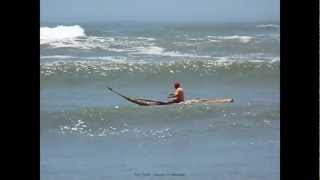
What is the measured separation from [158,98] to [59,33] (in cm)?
42

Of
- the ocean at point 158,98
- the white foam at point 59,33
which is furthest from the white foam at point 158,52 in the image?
the white foam at point 59,33

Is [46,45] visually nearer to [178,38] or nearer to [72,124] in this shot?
[72,124]

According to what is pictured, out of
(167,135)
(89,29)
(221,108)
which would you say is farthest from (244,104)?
(89,29)

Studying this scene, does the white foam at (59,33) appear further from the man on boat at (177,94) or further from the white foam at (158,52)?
the man on boat at (177,94)

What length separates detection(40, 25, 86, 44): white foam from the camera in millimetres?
2756

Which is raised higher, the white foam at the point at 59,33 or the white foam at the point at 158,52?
the white foam at the point at 59,33

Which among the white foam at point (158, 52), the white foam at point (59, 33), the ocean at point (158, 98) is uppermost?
the white foam at point (59, 33)

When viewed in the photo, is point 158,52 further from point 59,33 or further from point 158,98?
point 59,33

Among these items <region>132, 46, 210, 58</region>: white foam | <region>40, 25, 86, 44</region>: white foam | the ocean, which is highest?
<region>40, 25, 86, 44</region>: white foam

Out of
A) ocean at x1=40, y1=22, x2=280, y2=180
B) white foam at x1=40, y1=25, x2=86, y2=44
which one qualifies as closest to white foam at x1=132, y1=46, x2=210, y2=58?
ocean at x1=40, y1=22, x2=280, y2=180

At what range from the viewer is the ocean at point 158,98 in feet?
9.01

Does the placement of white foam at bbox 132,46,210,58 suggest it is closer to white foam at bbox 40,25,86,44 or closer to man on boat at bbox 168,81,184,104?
man on boat at bbox 168,81,184,104
